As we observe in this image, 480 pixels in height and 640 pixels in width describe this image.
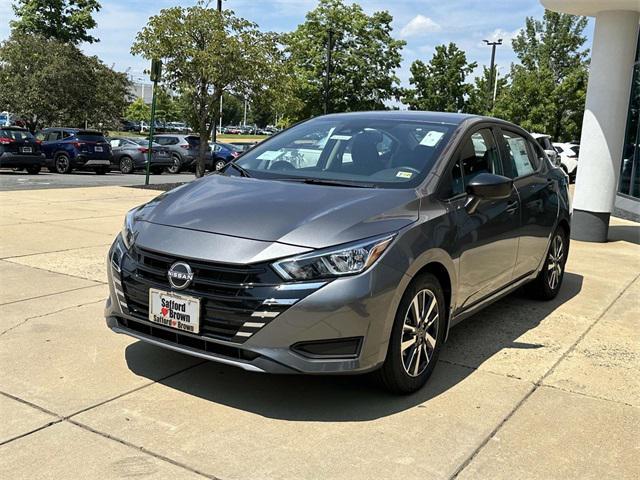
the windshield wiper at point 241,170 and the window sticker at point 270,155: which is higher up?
the window sticker at point 270,155

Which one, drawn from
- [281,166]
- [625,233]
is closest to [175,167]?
[625,233]

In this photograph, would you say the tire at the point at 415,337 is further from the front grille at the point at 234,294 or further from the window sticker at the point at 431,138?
the window sticker at the point at 431,138

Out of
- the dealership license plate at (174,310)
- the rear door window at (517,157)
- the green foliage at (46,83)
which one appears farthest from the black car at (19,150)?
the dealership license plate at (174,310)

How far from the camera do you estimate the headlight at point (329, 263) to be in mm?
3262

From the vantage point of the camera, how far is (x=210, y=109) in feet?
55.5

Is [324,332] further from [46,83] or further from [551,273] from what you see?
[46,83]

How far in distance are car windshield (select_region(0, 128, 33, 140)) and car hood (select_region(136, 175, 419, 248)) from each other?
18.2m

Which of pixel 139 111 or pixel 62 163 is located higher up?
pixel 139 111

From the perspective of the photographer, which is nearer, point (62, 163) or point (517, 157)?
point (517, 157)

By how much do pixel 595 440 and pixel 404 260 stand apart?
1312mm

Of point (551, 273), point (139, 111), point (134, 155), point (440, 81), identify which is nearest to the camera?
point (551, 273)

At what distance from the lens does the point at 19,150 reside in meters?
20.1

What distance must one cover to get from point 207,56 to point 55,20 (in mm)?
28246

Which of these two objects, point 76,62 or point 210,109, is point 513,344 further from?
point 76,62
